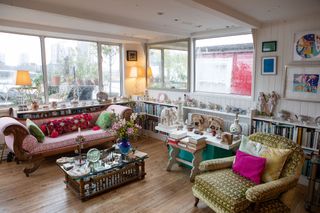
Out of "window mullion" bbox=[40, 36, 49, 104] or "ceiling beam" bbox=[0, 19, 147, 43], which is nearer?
"ceiling beam" bbox=[0, 19, 147, 43]

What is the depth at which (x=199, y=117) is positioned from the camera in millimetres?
4004

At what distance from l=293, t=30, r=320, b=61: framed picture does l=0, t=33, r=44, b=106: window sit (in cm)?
465

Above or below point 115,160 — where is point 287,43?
above

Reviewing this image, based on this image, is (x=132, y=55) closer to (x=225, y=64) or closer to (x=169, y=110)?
(x=169, y=110)

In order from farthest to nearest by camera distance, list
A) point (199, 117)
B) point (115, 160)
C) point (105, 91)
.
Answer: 1. point (105, 91)
2. point (199, 117)
3. point (115, 160)

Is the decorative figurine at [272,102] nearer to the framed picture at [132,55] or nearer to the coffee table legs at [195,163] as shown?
the coffee table legs at [195,163]

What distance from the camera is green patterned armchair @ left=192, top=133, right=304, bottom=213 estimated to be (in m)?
2.13

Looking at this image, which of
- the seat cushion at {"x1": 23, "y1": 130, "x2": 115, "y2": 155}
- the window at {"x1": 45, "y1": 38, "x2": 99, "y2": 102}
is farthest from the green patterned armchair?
the window at {"x1": 45, "y1": 38, "x2": 99, "y2": 102}

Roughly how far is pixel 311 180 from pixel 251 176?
83 cm

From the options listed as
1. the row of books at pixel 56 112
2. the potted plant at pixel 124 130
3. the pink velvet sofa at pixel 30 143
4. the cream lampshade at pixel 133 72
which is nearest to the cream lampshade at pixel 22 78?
the row of books at pixel 56 112

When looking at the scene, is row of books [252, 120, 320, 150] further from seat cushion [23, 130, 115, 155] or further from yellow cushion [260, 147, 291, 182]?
seat cushion [23, 130, 115, 155]

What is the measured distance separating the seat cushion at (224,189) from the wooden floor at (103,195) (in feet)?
1.29

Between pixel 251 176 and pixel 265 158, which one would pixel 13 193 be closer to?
pixel 251 176

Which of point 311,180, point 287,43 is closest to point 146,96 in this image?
point 287,43
